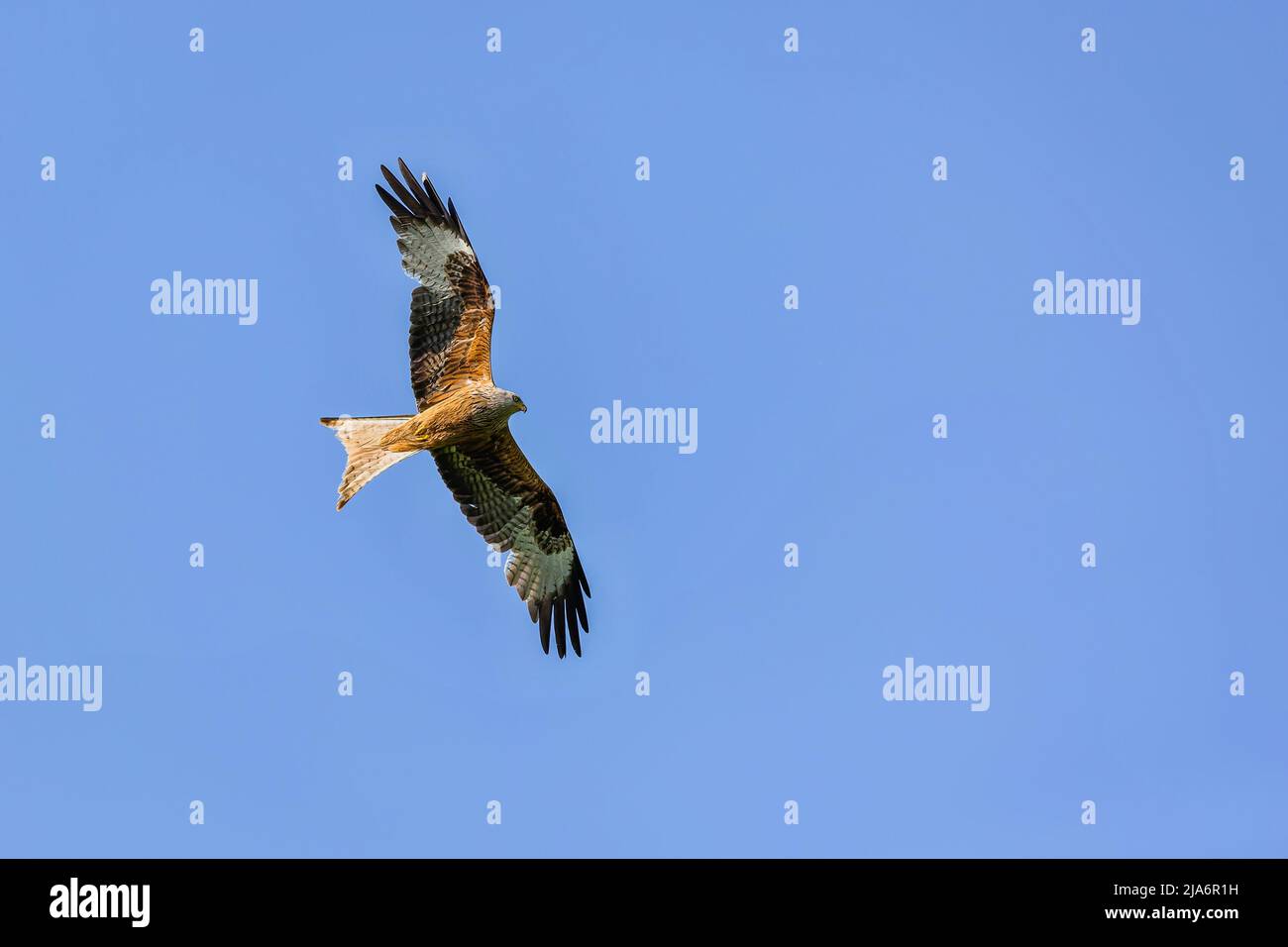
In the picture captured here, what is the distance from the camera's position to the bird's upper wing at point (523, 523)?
13.5 metres

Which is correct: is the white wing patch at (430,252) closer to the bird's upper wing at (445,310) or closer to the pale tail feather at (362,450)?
the bird's upper wing at (445,310)

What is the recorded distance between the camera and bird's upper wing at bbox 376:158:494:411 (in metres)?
12.8

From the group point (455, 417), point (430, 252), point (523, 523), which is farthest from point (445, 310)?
point (523, 523)

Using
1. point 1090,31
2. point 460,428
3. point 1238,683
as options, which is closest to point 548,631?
point 460,428

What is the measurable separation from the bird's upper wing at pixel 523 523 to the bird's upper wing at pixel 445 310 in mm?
642

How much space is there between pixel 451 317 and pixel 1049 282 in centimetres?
763

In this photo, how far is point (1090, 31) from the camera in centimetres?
1700

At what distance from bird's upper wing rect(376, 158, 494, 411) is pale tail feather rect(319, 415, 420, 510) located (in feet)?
1.17

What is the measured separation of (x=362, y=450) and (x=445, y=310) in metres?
1.22

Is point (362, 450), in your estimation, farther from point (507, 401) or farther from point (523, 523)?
point (523, 523)

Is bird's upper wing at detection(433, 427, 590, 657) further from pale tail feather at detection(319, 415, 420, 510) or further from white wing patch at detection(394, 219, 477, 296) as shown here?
white wing patch at detection(394, 219, 477, 296)

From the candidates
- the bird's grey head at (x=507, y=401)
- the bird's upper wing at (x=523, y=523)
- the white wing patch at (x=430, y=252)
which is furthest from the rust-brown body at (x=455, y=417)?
the white wing patch at (x=430, y=252)

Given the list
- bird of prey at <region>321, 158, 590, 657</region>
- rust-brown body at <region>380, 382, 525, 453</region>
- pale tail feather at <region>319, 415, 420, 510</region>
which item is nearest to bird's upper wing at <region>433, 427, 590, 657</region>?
bird of prey at <region>321, 158, 590, 657</region>
